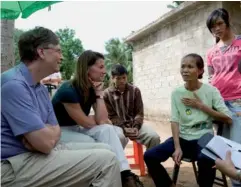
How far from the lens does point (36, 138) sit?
6.23ft

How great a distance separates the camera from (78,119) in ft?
9.24

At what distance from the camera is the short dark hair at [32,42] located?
83.0 inches

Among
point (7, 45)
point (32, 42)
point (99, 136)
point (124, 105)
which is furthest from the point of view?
point (124, 105)

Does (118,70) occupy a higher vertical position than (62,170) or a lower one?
higher

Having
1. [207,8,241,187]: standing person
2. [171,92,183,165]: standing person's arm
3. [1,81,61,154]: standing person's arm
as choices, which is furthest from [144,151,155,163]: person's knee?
[1,81,61,154]: standing person's arm

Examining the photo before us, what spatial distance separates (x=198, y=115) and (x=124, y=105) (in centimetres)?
122

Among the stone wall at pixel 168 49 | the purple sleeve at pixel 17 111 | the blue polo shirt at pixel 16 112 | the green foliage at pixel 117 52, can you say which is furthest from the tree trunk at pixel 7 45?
the green foliage at pixel 117 52

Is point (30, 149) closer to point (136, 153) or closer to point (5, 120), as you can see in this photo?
point (5, 120)

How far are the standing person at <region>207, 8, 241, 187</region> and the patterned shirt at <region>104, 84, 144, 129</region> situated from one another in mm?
1144

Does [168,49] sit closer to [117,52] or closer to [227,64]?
[227,64]

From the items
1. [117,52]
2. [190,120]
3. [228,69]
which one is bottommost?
[190,120]

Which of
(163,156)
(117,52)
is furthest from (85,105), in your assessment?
(117,52)

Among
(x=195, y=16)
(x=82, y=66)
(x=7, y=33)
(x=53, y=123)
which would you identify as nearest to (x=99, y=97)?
(x=82, y=66)

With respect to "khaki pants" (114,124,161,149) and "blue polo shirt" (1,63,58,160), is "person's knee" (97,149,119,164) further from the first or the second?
"khaki pants" (114,124,161,149)
